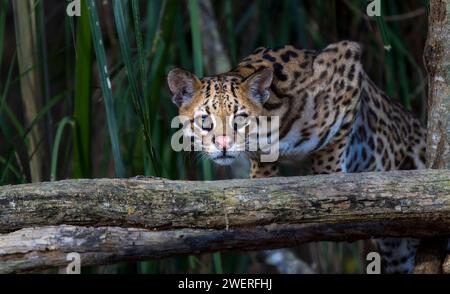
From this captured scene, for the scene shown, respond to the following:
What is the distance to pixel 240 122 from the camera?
3932 millimetres

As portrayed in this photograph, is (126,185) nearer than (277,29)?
Yes

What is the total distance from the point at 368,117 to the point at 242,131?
3.07 ft

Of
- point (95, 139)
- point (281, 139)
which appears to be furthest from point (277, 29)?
point (281, 139)

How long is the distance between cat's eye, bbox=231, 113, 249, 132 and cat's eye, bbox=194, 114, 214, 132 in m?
0.09

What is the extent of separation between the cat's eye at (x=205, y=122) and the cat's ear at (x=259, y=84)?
0.21 metres

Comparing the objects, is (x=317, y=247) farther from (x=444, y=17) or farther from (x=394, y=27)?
(x=444, y=17)

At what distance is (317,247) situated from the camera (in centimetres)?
604

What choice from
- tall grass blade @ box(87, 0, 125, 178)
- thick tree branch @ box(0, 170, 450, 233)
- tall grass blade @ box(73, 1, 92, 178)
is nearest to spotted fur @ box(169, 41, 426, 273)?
tall grass blade @ box(73, 1, 92, 178)

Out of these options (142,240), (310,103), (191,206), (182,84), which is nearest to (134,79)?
(191,206)

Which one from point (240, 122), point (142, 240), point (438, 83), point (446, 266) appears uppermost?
point (438, 83)

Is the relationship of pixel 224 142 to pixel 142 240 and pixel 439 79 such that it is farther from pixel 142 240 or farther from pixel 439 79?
pixel 439 79

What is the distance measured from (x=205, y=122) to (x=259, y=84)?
0.28m

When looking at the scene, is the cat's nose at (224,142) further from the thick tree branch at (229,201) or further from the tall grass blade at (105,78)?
the thick tree branch at (229,201)

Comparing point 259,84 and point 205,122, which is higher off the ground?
point 259,84
